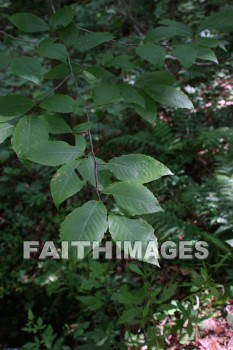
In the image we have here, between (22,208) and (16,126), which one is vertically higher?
(16,126)

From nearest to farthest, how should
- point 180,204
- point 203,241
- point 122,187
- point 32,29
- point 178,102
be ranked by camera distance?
1. point 122,187
2. point 178,102
3. point 32,29
4. point 203,241
5. point 180,204

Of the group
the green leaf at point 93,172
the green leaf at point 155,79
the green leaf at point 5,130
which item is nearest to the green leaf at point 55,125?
the green leaf at point 5,130

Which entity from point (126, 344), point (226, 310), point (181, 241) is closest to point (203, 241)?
point (181, 241)

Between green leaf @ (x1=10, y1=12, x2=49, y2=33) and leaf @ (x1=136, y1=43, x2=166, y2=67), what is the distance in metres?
0.42

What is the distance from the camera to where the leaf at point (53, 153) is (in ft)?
3.49

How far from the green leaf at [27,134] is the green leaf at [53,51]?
1.13 feet

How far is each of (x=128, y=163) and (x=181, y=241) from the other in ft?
6.78

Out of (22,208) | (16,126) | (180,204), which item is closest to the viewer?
(16,126)

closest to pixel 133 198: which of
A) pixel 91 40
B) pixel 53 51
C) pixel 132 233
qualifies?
pixel 132 233

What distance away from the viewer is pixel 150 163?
41.7 inches

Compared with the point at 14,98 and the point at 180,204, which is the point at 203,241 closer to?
the point at 180,204

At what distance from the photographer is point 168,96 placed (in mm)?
1428

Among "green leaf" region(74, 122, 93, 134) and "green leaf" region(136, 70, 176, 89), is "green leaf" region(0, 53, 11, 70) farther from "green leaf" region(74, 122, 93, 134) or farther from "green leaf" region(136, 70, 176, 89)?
"green leaf" region(136, 70, 176, 89)

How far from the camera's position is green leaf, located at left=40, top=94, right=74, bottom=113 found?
130 centimetres
